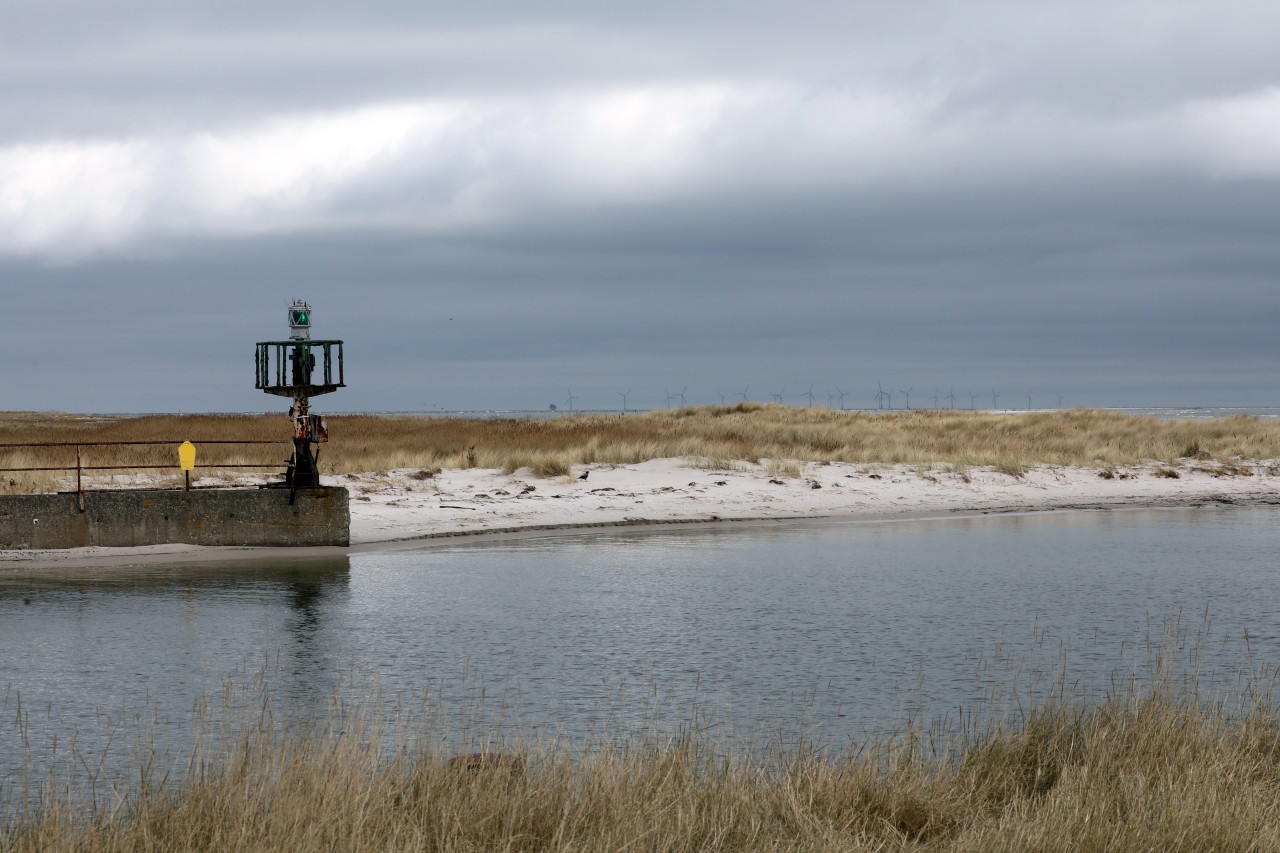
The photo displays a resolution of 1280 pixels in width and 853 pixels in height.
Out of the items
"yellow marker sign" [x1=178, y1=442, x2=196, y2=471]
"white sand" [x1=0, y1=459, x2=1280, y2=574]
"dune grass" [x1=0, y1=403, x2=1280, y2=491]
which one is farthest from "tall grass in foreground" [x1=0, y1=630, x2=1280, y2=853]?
"dune grass" [x1=0, y1=403, x2=1280, y2=491]

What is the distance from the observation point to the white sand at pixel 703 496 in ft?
94.6

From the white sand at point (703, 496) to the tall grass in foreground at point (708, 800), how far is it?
642 inches

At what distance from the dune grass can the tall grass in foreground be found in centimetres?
2726

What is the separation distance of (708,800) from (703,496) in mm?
26284

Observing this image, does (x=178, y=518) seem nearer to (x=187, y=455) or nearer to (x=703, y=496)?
(x=187, y=455)

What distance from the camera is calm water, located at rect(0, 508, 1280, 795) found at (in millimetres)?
11938

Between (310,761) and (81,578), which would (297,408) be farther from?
(310,761)

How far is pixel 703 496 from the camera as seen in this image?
33969 mm

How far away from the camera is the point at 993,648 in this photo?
1501 centimetres

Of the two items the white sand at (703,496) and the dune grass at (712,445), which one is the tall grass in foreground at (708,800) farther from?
the dune grass at (712,445)

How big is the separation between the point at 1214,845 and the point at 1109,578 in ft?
49.8

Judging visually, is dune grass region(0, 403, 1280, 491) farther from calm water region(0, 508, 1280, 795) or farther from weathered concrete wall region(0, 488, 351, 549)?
calm water region(0, 508, 1280, 795)

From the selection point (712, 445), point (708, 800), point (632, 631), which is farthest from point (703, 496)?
point (708, 800)

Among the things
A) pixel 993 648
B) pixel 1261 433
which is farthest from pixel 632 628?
pixel 1261 433
